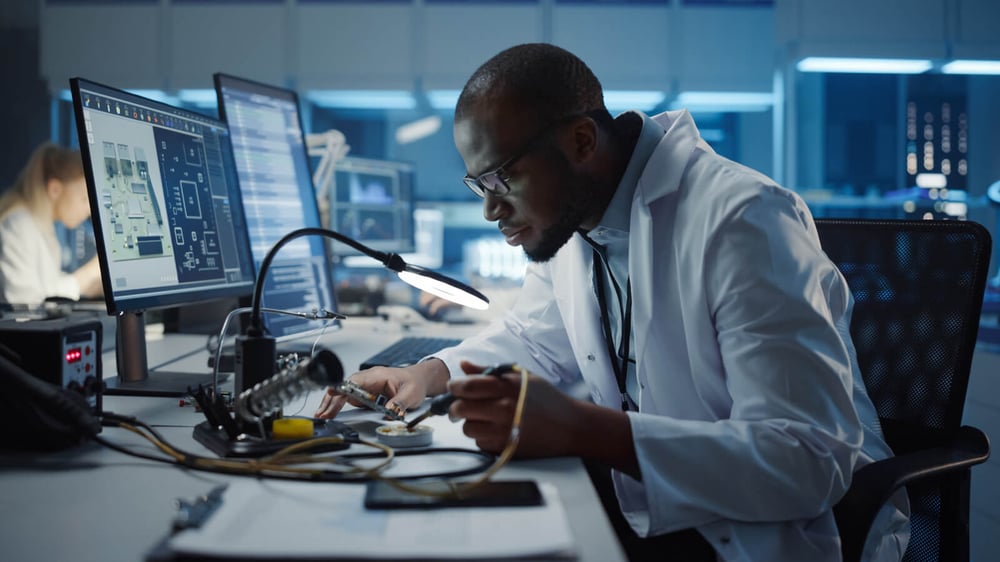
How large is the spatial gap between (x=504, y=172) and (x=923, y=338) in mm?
788

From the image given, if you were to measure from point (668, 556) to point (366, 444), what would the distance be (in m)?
0.53

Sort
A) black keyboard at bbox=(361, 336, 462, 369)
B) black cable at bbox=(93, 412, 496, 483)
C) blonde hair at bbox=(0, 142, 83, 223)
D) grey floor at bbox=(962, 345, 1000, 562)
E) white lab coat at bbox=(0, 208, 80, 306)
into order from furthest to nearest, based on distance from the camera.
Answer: blonde hair at bbox=(0, 142, 83, 223) < white lab coat at bbox=(0, 208, 80, 306) < grey floor at bbox=(962, 345, 1000, 562) < black keyboard at bbox=(361, 336, 462, 369) < black cable at bbox=(93, 412, 496, 483)

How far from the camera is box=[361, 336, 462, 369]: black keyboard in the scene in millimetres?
1412

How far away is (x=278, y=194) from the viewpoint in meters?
1.77

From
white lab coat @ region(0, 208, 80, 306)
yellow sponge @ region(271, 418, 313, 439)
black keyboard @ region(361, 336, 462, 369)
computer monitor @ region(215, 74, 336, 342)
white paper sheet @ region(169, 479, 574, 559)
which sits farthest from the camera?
white lab coat @ region(0, 208, 80, 306)

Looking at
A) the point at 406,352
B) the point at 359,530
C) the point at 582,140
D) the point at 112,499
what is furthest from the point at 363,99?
the point at 359,530

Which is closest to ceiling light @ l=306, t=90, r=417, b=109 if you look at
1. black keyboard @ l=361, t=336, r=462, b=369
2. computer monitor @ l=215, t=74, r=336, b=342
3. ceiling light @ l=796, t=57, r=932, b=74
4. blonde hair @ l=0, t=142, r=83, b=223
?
blonde hair @ l=0, t=142, r=83, b=223

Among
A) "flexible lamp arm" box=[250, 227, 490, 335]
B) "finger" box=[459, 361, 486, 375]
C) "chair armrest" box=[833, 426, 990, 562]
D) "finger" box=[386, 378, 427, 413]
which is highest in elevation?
"flexible lamp arm" box=[250, 227, 490, 335]

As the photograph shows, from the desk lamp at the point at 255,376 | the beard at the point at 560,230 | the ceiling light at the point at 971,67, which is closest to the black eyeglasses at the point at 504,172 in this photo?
the beard at the point at 560,230

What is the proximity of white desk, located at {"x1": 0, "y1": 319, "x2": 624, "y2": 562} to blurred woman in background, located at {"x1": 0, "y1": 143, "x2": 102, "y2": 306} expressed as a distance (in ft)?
8.90

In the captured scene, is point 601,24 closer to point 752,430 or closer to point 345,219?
point 345,219

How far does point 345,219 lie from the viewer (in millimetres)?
3061

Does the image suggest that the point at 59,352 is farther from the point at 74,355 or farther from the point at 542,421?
the point at 542,421

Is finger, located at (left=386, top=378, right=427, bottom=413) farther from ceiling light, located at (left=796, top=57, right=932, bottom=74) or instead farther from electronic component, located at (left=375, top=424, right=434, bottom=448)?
ceiling light, located at (left=796, top=57, right=932, bottom=74)
